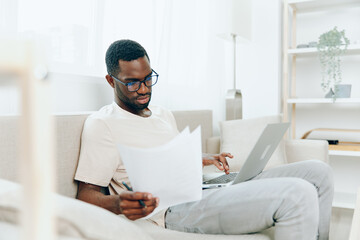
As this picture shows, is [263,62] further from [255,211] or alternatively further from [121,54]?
[255,211]

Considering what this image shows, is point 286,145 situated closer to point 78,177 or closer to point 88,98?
point 88,98

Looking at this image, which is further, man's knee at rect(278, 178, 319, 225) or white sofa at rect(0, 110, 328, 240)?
man's knee at rect(278, 178, 319, 225)

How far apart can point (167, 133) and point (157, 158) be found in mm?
535

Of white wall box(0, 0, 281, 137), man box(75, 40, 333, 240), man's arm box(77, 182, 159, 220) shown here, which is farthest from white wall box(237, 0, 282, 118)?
man's arm box(77, 182, 159, 220)

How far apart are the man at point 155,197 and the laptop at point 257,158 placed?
0.21 feet

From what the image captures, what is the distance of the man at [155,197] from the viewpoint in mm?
952

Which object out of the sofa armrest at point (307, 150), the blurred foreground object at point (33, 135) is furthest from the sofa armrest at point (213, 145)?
the blurred foreground object at point (33, 135)

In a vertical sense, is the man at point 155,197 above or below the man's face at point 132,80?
below

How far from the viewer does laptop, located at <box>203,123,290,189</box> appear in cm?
108

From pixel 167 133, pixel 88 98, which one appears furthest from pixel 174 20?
pixel 167 133

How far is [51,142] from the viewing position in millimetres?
300

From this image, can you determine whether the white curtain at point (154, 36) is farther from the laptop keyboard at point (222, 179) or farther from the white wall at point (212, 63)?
the laptop keyboard at point (222, 179)

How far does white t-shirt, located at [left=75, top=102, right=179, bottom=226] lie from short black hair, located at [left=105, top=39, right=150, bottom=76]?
13 centimetres

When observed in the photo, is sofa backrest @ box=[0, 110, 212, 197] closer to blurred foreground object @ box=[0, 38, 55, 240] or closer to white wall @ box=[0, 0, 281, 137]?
white wall @ box=[0, 0, 281, 137]
